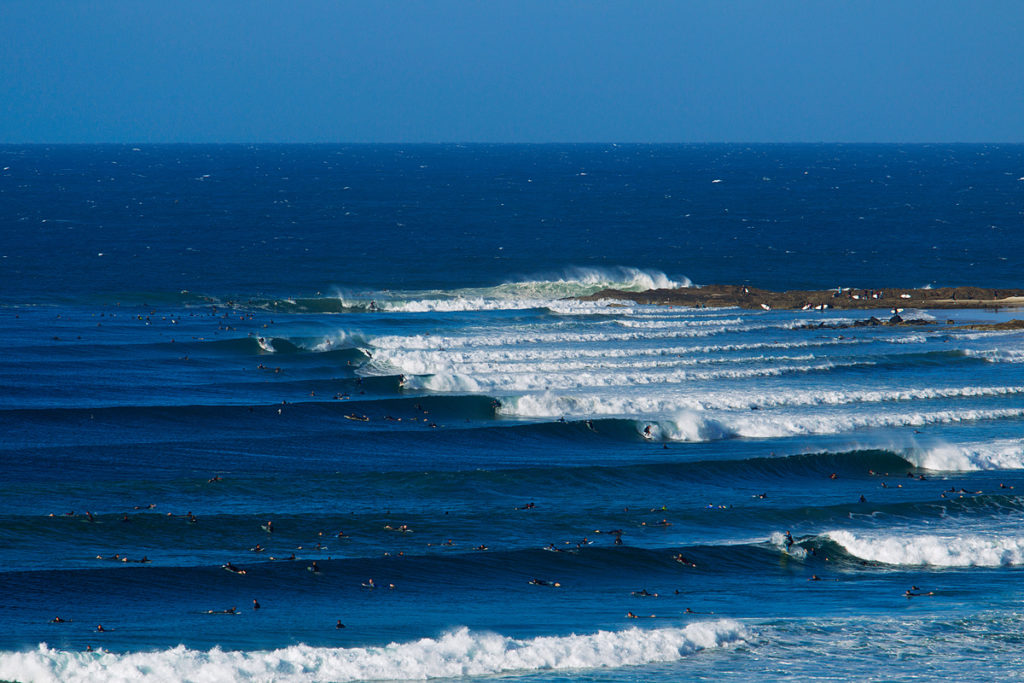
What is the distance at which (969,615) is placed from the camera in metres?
24.3

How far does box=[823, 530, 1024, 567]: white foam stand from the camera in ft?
92.6

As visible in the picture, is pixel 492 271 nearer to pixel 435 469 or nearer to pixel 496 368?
pixel 496 368

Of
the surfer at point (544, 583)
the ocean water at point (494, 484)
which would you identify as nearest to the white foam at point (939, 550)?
the ocean water at point (494, 484)

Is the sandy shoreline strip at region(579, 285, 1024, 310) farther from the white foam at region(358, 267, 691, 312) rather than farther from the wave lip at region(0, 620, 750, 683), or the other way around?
the wave lip at region(0, 620, 750, 683)

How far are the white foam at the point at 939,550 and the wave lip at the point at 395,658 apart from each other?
24.0ft

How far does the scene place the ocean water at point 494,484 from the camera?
22.4m

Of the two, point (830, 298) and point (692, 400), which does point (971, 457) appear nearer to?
point (692, 400)

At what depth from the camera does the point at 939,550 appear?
93.5ft

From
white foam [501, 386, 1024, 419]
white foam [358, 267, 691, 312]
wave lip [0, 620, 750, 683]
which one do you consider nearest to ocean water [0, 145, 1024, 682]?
wave lip [0, 620, 750, 683]

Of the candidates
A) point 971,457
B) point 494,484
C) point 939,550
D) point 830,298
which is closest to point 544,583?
point 494,484

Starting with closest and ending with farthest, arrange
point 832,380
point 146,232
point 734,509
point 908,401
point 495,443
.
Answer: point 734,509, point 495,443, point 908,401, point 832,380, point 146,232

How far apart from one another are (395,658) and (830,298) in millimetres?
54017

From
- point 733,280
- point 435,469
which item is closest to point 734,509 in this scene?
point 435,469

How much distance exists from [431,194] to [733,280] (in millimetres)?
85691
